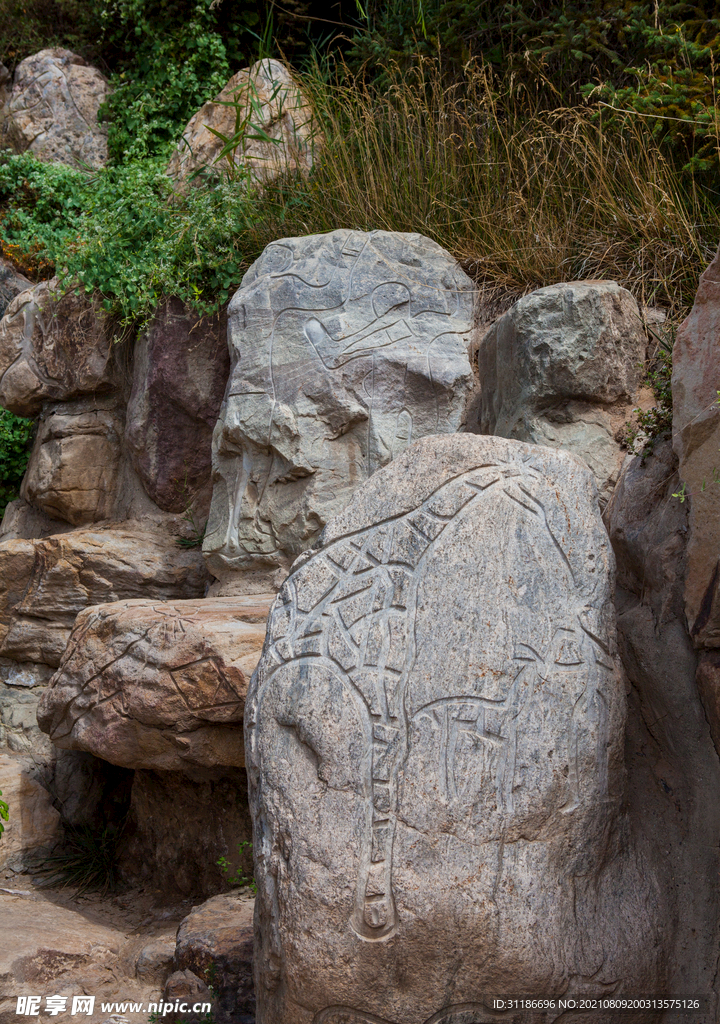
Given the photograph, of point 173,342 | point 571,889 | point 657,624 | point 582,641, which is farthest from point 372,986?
point 173,342

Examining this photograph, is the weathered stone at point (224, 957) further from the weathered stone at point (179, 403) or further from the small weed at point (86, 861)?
the weathered stone at point (179, 403)

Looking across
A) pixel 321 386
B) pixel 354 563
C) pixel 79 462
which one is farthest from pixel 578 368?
pixel 79 462

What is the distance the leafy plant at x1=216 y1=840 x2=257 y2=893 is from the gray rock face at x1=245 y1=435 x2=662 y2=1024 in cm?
121

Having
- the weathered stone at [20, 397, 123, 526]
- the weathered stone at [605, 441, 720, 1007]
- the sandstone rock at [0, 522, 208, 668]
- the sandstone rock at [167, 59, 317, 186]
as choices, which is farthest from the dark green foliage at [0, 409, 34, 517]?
the weathered stone at [605, 441, 720, 1007]

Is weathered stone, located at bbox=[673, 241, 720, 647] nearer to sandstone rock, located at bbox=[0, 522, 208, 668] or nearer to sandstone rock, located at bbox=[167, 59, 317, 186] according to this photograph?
sandstone rock, located at bbox=[0, 522, 208, 668]

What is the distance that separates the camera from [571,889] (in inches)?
88.9

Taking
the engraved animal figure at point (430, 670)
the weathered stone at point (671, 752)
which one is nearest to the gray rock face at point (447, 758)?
the engraved animal figure at point (430, 670)

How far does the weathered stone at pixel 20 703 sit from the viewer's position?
457cm

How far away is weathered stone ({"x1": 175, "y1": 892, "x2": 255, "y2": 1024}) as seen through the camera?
285cm

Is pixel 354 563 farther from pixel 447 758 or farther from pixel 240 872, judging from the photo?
pixel 240 872

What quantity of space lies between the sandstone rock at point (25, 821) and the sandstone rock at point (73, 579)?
0.65 meters

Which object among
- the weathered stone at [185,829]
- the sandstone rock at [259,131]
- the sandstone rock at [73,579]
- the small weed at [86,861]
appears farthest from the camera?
the sandstone rock at [259,131]

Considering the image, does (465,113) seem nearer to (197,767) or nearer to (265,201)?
(265,201)

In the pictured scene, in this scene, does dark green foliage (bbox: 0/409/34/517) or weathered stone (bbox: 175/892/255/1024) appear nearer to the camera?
weathered stone (bbox: 175/892/255/1024)
